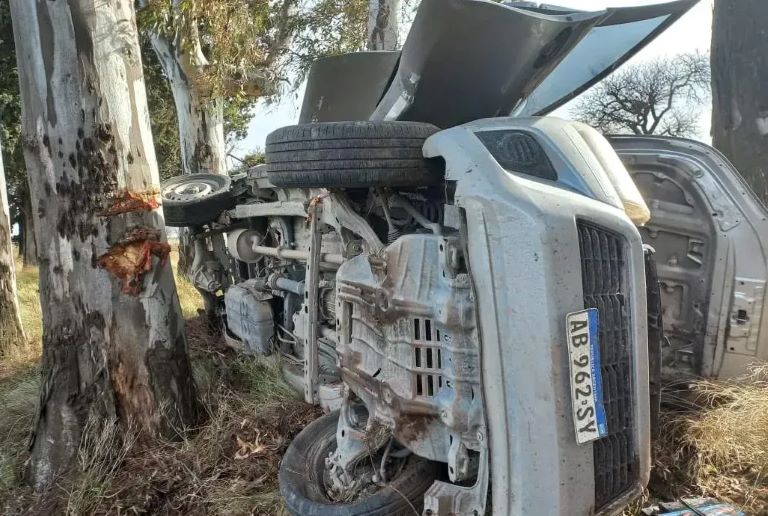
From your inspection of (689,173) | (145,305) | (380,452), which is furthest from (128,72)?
(689,173)

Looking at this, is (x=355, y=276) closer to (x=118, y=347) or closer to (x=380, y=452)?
(x=380, y=452)

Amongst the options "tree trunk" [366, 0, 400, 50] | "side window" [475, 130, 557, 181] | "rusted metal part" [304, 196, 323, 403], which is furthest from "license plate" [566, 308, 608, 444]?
"tree trunk" [366, 0, 400, 50]

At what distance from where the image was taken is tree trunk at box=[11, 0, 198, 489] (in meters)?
3.27

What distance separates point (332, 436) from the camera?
9.41 ft

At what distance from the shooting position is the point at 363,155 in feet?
7.63

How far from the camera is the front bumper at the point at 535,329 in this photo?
177 cm

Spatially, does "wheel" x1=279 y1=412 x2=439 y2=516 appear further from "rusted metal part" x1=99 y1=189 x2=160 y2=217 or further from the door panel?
"rusted metal part" x1=99 y1=189 x2=160 y2=217

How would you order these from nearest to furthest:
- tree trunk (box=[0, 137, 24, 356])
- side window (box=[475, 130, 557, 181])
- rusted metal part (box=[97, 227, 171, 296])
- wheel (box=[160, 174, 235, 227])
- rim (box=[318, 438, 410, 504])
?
side window (box=[475, 130, 557, 181]), rim (box=[318, 438, 410, 504]), rusted metal part (box=[97, 227, 171, 296]), wheel (box=[160, 174, 235, 227]), tree trunk (box=[0, 137, 24, 356])

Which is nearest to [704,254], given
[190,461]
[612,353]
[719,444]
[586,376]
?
[719,444]

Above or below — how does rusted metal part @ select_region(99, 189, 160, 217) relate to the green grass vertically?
above

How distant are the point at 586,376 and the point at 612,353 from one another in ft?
0.57

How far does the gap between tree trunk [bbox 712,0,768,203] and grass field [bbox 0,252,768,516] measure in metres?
2.33

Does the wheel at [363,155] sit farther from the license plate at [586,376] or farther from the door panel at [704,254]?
the door panel at [704,254]

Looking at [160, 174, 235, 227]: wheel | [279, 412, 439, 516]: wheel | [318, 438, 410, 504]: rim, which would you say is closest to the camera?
[279, 412, 439, 516]: wheel
